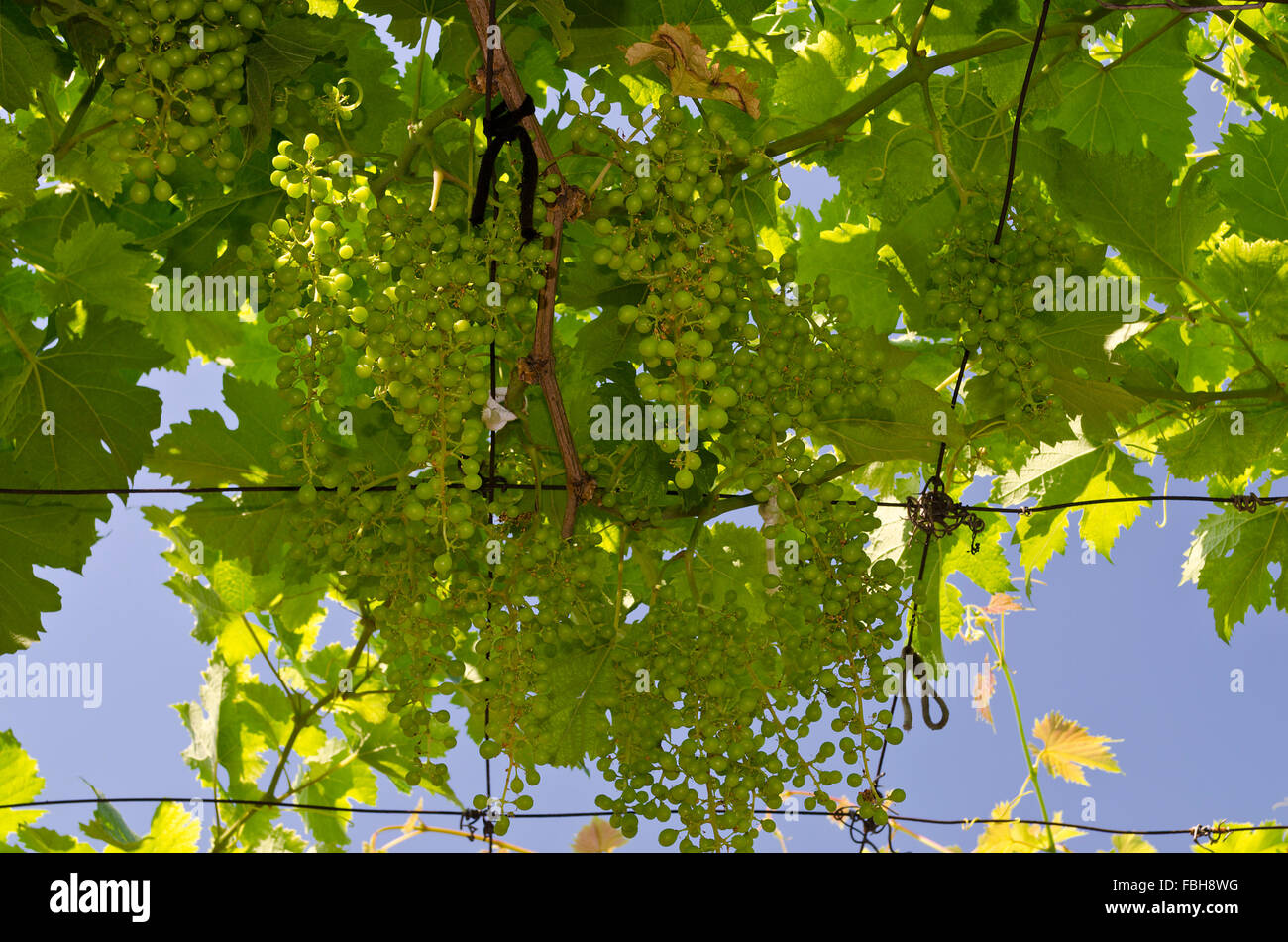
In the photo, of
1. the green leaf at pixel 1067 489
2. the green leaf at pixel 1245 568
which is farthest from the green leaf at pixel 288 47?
the green leaf at pixel 1245 568

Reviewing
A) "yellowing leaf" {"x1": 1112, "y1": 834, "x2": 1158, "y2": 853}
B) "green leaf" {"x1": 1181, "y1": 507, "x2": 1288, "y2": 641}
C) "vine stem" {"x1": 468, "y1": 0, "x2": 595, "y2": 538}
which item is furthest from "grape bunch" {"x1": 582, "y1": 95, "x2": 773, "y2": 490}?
"yellowing leaf" {"x1": 1112, "y1": 834, "x2": 1158, "y2": 853}

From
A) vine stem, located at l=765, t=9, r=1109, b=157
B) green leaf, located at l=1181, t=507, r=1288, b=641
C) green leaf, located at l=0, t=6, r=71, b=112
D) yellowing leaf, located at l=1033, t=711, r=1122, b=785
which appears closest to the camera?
green leaf, located at l=0, t=6, r=71, b=112

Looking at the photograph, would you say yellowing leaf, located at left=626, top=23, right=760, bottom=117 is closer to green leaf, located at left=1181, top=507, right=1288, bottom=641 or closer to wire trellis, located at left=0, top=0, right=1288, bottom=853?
wire trellis, located at left=0, top=0, right=1288, bottom=853

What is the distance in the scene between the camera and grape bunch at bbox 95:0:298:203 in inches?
35.9

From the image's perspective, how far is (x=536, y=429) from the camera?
1436 mm

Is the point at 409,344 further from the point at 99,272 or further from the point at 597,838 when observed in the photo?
the point at 597,838

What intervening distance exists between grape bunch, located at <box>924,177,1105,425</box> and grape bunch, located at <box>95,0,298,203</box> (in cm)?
89

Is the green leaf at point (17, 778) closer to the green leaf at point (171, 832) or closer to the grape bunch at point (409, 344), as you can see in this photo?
the green leaf at point (171, 832)

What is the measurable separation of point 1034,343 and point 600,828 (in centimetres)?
144

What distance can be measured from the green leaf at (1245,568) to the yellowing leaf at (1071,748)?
576 mm

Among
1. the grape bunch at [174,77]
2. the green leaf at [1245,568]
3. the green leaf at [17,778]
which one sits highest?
the grape bunch at [174,77]

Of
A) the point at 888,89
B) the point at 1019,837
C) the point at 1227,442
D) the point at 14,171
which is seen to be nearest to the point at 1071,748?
the point at 1019,837

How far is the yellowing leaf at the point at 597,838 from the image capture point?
2.11 meters

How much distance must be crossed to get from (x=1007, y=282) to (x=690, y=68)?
20.9 inches
